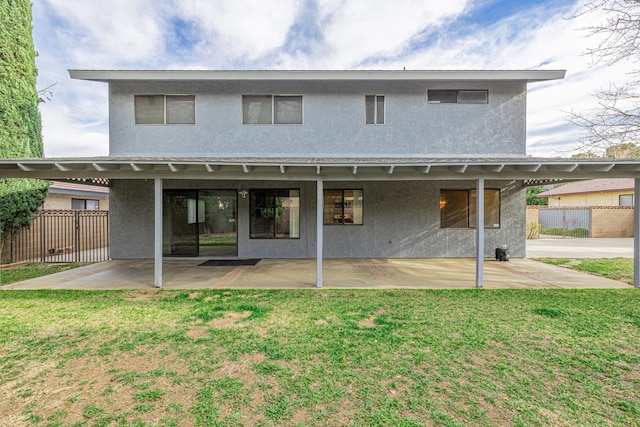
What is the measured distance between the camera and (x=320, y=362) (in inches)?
132

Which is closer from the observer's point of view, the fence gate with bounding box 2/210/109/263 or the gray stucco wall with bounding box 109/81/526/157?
the gray stucco wall with bounding box 109/81/526/157

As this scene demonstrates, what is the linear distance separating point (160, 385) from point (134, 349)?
106 cm

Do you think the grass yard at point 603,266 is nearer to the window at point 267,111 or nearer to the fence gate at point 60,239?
the window at point 267,111

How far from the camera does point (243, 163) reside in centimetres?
620

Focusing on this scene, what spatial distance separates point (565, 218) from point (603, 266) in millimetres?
12391

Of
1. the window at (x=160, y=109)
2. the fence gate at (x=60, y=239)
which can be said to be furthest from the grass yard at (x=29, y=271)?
the window at (x=160, y=109)

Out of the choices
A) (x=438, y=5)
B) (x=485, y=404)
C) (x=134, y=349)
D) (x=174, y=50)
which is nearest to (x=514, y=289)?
(x=485, y=404)

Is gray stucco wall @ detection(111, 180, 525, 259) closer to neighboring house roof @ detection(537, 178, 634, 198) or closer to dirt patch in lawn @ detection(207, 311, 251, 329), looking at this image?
dirt patch in lawn @ detection(207, 311, 251, 329)

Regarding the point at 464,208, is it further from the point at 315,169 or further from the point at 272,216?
the point at 272,216

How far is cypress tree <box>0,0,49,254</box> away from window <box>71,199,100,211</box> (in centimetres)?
485

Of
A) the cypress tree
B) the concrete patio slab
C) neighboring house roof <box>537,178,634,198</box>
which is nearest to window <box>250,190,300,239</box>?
the concrete patio slab

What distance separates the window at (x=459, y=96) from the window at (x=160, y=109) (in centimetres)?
823

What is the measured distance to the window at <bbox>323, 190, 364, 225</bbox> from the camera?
10.2 meters

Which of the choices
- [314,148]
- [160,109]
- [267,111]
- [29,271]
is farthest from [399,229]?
[29,271]
